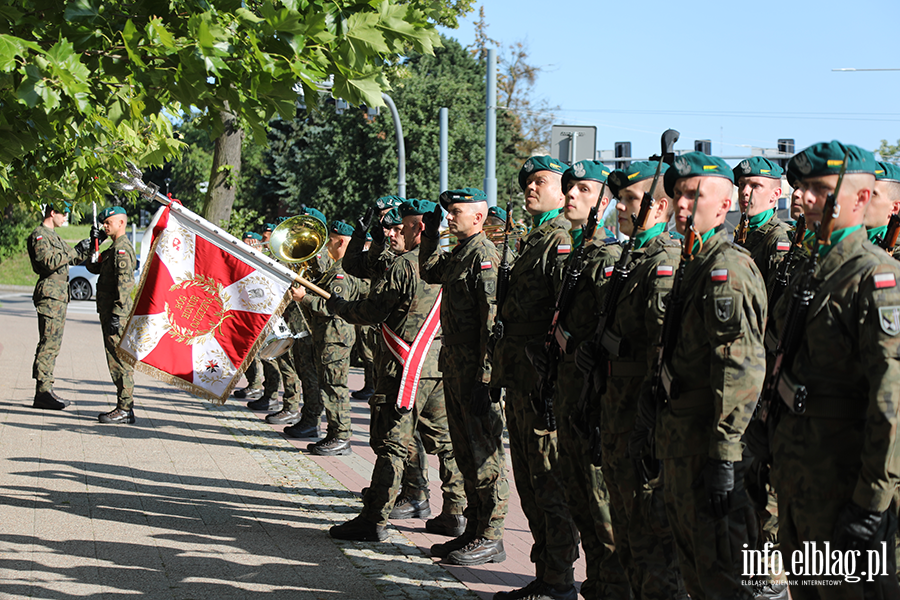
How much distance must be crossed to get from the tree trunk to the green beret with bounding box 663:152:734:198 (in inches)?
550

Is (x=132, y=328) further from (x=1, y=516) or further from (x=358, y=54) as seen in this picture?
(x=358, y=54)

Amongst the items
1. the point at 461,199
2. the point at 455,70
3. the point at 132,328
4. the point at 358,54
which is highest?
the point at 455,70

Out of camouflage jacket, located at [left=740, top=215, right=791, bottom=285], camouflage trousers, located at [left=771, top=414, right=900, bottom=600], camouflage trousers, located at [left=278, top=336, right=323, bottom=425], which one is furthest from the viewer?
camouflage trousers, located at [left=278, top=336, right=323, bottom=425]

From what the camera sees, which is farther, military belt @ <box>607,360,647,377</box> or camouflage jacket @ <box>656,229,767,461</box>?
military belt @ <box>607,360,647,377</box>

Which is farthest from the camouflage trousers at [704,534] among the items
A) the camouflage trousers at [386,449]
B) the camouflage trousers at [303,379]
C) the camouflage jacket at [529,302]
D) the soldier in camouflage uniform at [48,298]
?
the soldier in camouflage uniform at [48,298]

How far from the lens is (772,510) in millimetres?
4824

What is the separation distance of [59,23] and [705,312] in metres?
3.51

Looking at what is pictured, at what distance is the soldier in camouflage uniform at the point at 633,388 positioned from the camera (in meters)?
3.68

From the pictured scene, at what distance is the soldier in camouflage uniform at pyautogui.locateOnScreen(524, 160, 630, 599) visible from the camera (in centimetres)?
414

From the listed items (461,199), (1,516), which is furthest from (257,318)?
(1,516)

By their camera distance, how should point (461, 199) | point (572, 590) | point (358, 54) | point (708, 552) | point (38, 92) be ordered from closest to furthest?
1. point (708, 552)
2. point (38, 92)
3. point (358, 54)
4. point (572, 590)
5. point (461, 199)

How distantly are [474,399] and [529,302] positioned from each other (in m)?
0.80

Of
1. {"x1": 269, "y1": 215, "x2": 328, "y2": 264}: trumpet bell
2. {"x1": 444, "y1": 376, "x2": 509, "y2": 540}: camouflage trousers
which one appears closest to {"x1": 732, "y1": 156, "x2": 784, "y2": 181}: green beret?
{"x1": 444, "y1": 376, "x2": 509, "y2": 540}: camouflage trousers

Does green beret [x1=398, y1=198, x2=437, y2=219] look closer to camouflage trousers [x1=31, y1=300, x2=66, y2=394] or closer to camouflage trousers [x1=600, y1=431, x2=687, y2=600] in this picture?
camouflage trousers [x1=600, y1=431, x2=687, y2=600]
